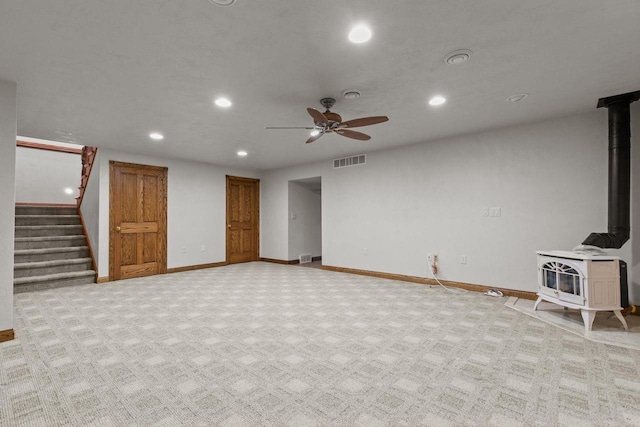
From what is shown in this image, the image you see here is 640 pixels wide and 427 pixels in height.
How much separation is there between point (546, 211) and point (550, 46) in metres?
2.59

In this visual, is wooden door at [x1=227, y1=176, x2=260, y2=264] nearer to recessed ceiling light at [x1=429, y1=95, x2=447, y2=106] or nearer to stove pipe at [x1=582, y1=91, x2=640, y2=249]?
recessed ceiling light at [x1=429, y1=95, x2=447, y2=106]

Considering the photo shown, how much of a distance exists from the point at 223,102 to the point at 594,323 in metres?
4.90

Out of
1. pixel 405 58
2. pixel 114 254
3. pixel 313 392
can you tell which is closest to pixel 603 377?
pixel 313 392

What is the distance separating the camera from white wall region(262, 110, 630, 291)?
157 inches

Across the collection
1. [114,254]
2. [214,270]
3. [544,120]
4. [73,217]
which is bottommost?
[214,270]

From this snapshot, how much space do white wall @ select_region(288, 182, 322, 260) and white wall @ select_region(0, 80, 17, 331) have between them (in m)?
5.37

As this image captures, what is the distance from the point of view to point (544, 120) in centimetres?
423

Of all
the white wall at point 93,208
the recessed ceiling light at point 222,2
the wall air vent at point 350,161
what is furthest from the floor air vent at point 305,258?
the recessed ceiling light at point 222,2

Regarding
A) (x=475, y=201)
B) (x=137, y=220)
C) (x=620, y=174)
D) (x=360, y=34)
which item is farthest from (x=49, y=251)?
(x=620, y=174)

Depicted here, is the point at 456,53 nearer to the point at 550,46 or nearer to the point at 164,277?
the point at 550,46

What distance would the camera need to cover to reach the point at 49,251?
17.7 feet

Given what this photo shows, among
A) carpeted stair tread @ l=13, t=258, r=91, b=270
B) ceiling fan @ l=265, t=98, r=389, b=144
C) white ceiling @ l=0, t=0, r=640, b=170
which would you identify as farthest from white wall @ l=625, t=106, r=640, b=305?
carpeted stair tread @ l=13, t=258, r=91, b=270

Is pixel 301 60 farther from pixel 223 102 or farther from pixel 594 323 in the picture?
pixel 594 323

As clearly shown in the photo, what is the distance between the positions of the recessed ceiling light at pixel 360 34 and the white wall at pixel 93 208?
558 cm
